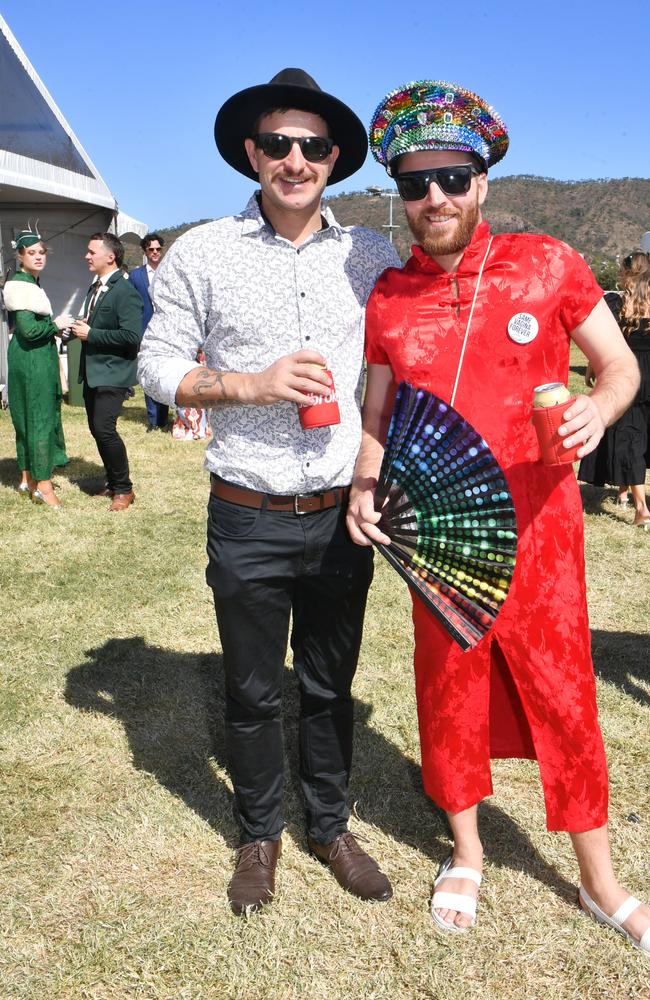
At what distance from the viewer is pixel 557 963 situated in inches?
94.0

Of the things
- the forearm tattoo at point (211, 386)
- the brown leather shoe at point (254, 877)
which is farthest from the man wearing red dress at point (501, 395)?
the brown leather shoe at point (254, 877)

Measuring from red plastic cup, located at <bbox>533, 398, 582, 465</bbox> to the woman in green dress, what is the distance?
591 centimetres

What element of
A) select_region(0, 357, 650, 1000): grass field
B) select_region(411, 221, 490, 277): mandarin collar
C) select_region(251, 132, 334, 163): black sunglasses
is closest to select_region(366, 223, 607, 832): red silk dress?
select_region(411, 221, 490, 277): mandarin collar

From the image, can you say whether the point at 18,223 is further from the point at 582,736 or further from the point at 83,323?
the point at 582,736

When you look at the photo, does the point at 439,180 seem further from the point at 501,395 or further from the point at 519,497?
the point at 519,497

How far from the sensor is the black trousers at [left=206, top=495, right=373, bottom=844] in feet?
8.06

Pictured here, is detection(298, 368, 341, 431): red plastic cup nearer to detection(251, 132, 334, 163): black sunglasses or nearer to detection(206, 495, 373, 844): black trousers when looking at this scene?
detection(206, 495, 373, 844): black trousers

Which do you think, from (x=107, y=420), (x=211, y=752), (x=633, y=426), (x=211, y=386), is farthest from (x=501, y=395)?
(x=107, y=420)

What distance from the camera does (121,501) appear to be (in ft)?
24.3

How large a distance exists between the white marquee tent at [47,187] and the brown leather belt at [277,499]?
10850 millimetres

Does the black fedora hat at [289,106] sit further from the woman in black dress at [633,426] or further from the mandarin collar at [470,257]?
the woman in black dress at [633,426]

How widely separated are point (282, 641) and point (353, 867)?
83 centimetres

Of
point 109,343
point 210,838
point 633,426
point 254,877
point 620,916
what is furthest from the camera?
point 633,426

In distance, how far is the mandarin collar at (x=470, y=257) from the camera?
2199mm
